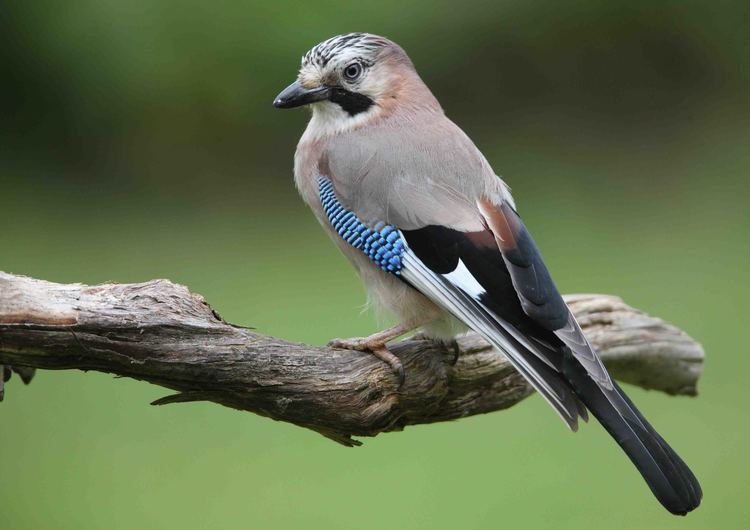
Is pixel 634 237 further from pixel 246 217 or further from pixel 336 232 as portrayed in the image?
pixel 336 232

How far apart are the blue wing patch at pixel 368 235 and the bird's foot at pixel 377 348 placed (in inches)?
4.9

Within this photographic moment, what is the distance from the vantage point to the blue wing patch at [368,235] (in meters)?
1.95

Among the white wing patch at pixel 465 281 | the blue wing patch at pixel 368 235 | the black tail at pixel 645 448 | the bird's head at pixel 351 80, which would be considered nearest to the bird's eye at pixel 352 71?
the bird's head at pixel 351 80

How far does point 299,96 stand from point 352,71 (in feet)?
0.39

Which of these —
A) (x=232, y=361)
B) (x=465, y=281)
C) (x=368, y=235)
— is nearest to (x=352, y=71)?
(x=368, y=235)

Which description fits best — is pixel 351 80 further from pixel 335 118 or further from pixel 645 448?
pixel 645 448

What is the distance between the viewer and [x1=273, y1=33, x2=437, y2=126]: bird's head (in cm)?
214

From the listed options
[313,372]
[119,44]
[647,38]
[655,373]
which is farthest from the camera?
[647,38]

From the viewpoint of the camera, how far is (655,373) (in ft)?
8.46

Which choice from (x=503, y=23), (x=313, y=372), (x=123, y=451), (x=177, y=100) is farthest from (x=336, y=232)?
(x=503, y=23)

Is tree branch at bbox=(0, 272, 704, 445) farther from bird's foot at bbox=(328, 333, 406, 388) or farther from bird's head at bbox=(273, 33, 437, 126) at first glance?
bird's head at bbox=(273, 33, 437, 126)

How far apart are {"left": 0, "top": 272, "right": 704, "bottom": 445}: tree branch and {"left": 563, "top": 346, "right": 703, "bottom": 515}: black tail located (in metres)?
0.34

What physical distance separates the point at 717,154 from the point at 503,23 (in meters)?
1.15

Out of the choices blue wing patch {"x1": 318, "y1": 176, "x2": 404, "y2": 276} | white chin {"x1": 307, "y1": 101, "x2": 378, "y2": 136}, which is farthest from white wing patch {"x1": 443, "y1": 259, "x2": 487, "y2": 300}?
white chin {"x1": 307, "y1": 101, "x2": 378, "y2": 136}
